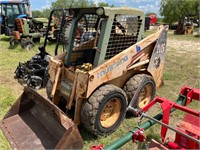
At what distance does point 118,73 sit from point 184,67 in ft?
14.7

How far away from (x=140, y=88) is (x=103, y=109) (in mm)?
905

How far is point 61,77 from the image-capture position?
3.60 m

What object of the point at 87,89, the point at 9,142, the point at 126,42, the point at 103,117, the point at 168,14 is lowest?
the point at 9,142

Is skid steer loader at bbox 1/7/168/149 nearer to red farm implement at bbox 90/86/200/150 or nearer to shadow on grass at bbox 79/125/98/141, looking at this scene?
shadow on grass at bbox 79/125/98/141

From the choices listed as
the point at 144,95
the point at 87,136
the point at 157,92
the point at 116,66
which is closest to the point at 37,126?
the point at 87,136

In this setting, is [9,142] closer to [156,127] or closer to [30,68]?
[156,127]

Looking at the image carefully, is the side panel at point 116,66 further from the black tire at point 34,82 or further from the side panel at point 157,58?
the black tire at point 34,82

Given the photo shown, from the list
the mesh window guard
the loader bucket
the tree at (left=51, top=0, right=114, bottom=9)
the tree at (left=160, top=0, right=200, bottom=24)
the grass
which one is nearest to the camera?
the loader bucket

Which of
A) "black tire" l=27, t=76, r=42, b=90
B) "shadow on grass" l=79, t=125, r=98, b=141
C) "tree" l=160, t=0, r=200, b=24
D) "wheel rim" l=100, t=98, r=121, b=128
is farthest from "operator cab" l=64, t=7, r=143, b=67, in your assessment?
"tree" l=160, t=0, r=200, b=24

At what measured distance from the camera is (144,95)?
13.5 feet

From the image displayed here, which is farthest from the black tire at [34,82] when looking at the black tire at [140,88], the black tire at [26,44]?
the black tire at [26,44]

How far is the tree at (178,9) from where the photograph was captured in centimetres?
3039

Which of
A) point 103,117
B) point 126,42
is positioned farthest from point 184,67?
point 103,117

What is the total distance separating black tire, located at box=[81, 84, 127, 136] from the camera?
9.93 feet
